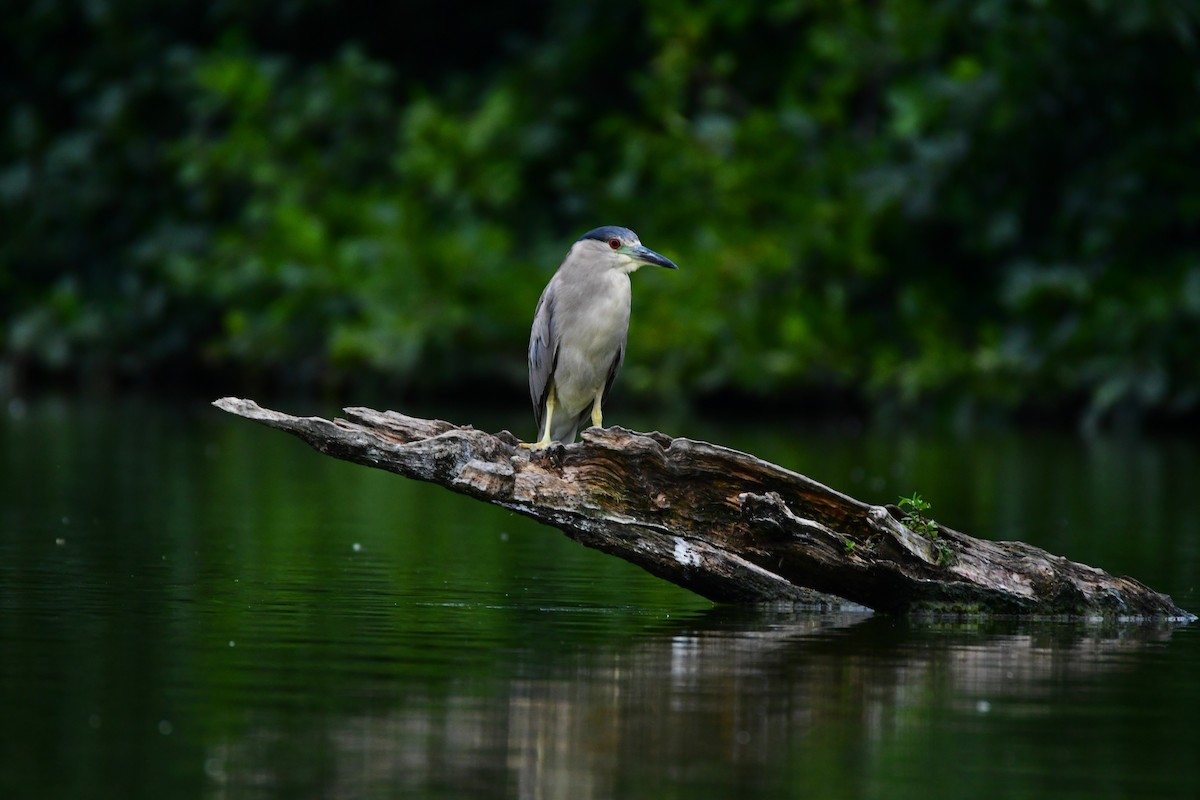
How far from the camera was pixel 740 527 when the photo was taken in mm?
8422

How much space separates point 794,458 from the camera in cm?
1808

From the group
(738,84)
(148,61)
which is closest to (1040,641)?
(738,84)

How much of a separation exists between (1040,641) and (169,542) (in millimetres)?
5359

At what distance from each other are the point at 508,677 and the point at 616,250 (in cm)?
453

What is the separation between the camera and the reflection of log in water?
516 centimetres

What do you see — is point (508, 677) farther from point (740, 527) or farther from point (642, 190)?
point (642, 190)

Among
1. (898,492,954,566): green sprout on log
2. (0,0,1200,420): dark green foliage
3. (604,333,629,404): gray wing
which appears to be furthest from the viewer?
(0,0,1200,420): dark green foliage

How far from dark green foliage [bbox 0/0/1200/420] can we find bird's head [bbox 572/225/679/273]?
15.1 meters

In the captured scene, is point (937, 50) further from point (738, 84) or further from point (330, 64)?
point (330, 64)

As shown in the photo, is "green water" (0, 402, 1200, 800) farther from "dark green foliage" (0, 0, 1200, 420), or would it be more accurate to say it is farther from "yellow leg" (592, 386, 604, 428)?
"dark green foliage" (0, 0, 1200, 420)

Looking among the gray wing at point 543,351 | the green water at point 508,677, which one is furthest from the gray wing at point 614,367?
the green water at point 508,677

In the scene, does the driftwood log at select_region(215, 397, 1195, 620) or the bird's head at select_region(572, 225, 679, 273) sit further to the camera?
the bird's head at select_region(572, 225, 679, 273)

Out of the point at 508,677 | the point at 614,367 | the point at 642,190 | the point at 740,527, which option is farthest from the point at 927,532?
the point at 642,190

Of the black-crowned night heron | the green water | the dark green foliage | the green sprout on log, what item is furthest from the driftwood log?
the dark green foliage
